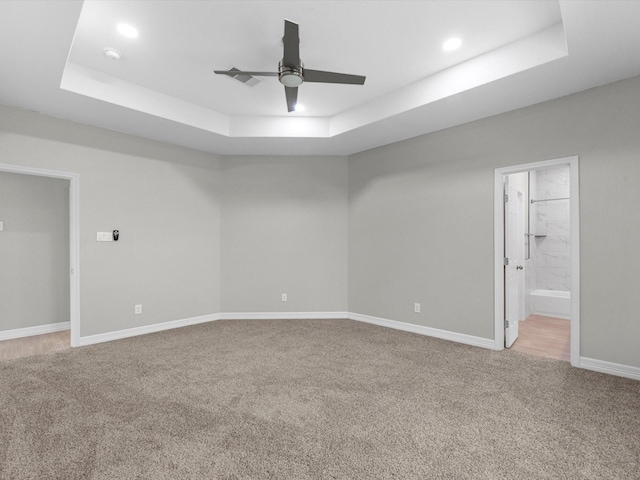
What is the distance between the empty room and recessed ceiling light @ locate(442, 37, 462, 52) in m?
0.03

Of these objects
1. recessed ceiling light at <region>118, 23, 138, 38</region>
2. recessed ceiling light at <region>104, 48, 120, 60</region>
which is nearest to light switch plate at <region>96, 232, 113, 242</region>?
recessed ceiling light at <region>104, 48, 120, 60</region>

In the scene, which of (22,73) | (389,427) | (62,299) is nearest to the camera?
(389,427)

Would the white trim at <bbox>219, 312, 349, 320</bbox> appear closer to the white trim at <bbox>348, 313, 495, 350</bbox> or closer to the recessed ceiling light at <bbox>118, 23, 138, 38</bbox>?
the white trim at <bbox>348, 313, 495, 350</bbox>

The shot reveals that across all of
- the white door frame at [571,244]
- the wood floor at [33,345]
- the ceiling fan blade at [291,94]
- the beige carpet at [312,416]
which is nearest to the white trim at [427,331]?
the white door frame at [571,244]

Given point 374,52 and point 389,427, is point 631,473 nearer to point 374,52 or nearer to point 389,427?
point 389,427

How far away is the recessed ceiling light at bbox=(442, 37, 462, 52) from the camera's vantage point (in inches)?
108

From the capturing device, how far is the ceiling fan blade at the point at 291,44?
2.04m

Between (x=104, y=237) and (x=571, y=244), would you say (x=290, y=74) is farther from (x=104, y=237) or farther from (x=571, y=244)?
(x=104, y=237)

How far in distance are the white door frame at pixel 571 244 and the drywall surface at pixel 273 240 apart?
2.26 m

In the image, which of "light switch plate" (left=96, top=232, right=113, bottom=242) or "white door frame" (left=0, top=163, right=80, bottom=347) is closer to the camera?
"white door frame" (left=0, top=163, right=80, bottom=347)

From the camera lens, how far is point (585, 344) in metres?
3.06

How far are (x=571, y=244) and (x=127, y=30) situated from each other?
14.2 ft

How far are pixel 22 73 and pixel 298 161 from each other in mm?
3287

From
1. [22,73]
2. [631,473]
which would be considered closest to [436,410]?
[631,473]
